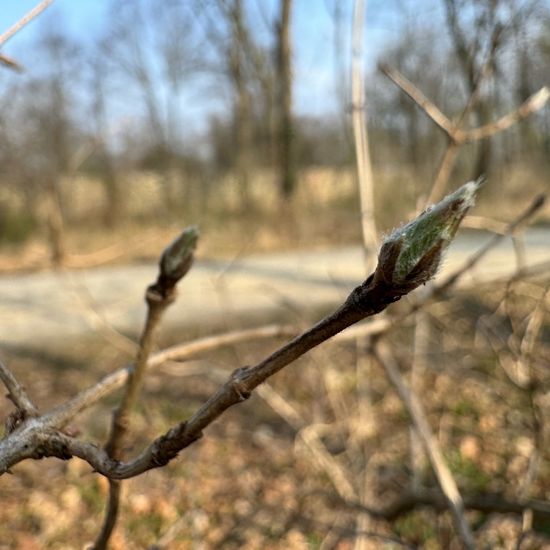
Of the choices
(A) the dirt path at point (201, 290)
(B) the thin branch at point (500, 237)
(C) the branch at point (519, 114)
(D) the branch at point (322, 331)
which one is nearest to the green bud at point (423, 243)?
(D) the branch at point (322, 331)

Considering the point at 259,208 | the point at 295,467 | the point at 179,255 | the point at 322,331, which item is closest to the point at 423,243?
the point at 322,331

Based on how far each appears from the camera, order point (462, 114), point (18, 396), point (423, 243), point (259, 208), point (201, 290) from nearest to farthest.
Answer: point (423, 243)
point (18, 396)
point (462, 114)
point (201, 290)
point (259, 208)

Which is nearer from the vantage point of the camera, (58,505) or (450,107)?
(58,505)

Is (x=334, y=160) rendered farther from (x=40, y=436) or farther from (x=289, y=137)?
(x=40, y=436)

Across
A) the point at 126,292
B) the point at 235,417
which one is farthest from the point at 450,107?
the point at 235,417

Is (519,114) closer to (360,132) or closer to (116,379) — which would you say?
(360,132)

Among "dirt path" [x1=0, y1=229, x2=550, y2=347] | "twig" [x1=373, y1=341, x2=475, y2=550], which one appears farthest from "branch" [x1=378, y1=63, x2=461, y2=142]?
"dirt path" [x1=0, y1=229, x2=550, y2=347]

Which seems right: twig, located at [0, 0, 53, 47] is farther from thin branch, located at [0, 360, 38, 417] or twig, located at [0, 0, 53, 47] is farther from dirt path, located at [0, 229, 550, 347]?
dirt path, located at [0, 229, 550, 347]
